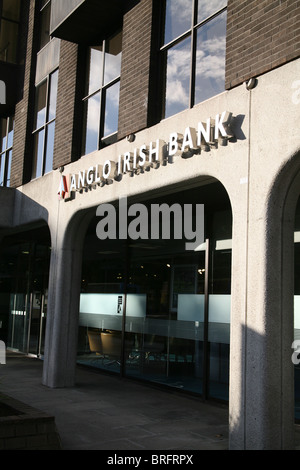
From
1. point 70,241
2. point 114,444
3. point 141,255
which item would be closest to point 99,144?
point 70,241

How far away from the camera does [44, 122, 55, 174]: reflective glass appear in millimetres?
12547

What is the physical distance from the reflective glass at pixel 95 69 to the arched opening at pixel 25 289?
17.1ft

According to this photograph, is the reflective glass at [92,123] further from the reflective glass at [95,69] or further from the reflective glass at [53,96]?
the reflective glass at [53,96]

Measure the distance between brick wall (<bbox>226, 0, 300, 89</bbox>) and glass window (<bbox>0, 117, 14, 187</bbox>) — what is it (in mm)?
9556

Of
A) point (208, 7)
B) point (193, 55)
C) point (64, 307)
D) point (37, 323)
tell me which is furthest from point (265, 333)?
point (37, 323)

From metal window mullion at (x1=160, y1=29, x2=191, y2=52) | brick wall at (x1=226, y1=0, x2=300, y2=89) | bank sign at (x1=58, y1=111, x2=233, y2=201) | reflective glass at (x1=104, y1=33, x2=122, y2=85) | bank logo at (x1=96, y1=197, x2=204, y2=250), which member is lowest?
bank logo at (x1=96, y1=197, x2=204, y2=250)

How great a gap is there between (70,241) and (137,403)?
11.9 ft

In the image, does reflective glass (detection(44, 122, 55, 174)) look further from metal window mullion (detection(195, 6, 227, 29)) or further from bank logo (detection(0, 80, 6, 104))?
metal window mullion (detection(195, 6, 227, 29))

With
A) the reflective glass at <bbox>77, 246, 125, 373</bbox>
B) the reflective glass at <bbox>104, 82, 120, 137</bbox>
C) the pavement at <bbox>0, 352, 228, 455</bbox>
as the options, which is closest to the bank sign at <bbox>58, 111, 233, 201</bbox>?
the reflective glass at <bbox>104, 82, 120, 137</bbox>

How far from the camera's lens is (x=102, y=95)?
10.8m

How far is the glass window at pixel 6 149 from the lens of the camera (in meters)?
15.1

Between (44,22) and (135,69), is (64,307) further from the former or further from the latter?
(44,22)

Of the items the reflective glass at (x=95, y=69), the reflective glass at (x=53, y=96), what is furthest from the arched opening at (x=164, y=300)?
the reflective glass at (x=53, y=96)
